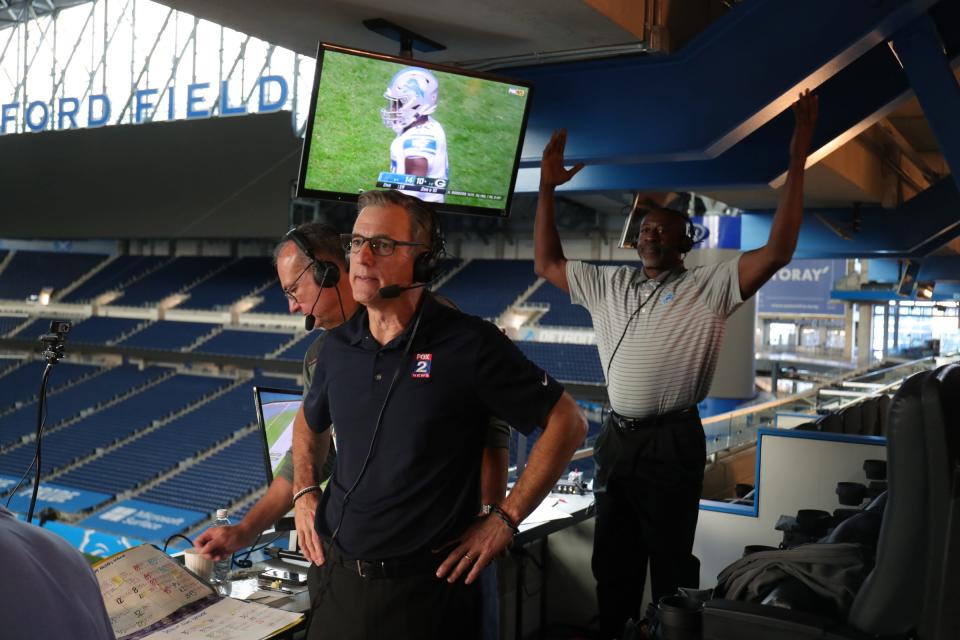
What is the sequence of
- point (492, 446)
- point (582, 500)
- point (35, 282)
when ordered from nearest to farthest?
point (492, 446) → point (582, 500) → point (35, 282)

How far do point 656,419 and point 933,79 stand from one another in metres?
1.49

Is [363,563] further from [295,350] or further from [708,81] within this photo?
[295,350]

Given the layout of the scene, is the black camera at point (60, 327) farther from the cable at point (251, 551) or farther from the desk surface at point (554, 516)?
the desk surface at point (554, 516)

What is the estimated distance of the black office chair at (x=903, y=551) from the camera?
1.36 m

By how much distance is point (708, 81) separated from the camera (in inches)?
120

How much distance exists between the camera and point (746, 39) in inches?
117

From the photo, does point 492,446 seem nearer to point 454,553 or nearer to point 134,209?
point 454,553

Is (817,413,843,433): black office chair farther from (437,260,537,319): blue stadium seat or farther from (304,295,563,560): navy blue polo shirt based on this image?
(437,260,537,319): blue stadium seat

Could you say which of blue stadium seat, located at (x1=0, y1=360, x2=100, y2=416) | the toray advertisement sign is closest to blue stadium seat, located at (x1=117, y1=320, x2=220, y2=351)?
blue stadium seat, located at (x1=0, y1=360, x2=100, y2=416)

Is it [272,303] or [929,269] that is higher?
[929,269]

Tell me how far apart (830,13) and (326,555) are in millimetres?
2284

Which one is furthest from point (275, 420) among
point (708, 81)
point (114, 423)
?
point (114, 423)

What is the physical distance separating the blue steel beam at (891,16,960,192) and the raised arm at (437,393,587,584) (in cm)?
191

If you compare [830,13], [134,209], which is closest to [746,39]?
[830,13]
